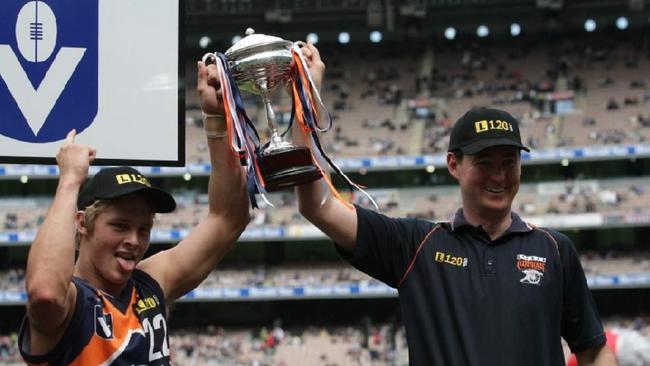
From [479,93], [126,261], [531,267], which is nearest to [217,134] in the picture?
[126,261]

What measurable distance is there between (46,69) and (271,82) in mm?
754

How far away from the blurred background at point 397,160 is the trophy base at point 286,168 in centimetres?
2188

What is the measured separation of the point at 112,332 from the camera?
288cm

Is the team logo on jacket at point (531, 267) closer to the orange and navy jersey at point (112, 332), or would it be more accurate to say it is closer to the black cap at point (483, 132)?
the black cap at point (483, 132)

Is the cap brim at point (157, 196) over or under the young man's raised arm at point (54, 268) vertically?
over

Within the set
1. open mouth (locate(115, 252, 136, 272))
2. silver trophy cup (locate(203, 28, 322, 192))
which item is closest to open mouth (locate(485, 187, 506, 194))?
silver trophy cup (locate(203, 28, 322, 192))

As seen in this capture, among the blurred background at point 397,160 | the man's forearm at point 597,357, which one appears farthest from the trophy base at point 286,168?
the blurred background at point 397,160

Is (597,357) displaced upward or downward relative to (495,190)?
downward

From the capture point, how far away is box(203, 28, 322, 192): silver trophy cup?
9.82ft

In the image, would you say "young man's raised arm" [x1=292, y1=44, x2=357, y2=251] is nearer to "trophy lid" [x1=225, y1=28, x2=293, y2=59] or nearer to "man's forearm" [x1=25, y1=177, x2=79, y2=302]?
Result: "trophy lid" [x1=225, y1=28, x2=293, y2=59]

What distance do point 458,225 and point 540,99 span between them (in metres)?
29.7

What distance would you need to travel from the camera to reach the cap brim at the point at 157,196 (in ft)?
9.70

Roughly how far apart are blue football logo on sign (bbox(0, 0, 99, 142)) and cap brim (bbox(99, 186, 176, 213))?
1.39ft

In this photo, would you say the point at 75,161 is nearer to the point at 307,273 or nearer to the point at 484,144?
the point at 484,144
